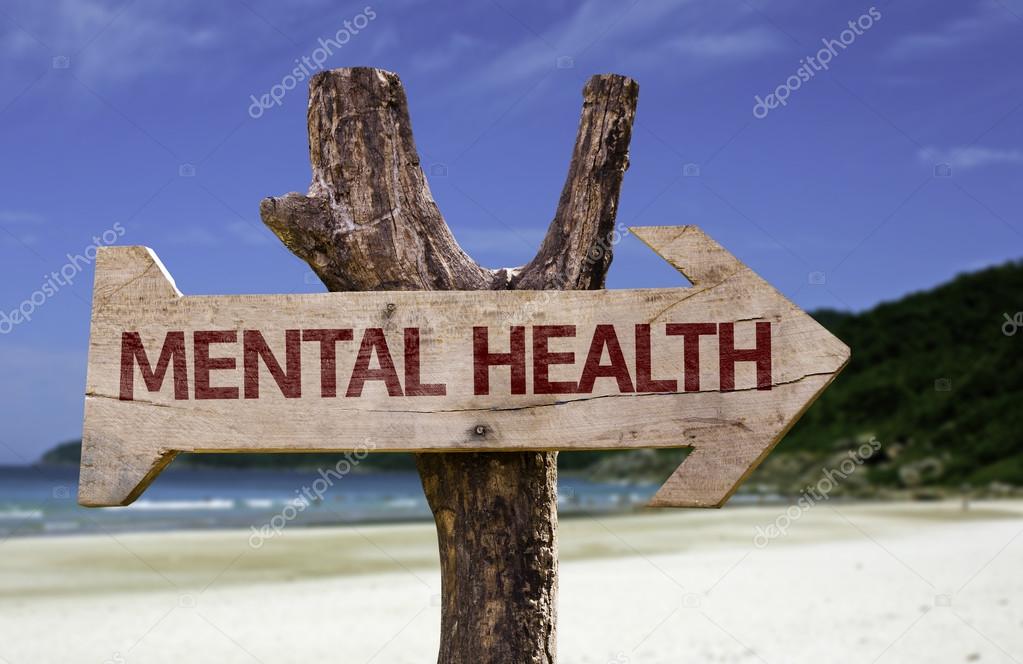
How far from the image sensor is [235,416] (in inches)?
97.2

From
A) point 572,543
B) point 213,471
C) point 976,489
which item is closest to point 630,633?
point 572,543

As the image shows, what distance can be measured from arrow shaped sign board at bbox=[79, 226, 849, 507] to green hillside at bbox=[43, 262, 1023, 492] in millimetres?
25897

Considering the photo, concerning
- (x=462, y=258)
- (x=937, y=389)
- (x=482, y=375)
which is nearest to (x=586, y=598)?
(x=462, y=258)

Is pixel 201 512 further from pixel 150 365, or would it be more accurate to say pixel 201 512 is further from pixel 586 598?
pixel 150 365

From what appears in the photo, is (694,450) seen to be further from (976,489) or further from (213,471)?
(213,471)

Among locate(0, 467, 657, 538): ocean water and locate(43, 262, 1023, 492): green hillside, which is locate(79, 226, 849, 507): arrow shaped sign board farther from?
locate(43, 262, 1023, 492): green hillside

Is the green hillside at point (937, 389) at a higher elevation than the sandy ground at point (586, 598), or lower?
higher

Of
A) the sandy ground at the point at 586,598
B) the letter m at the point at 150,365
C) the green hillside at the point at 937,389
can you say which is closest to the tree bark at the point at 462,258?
the letter m at the point at 150,365

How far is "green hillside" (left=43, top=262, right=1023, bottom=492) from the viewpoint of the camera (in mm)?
33750

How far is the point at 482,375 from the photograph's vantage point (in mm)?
2434

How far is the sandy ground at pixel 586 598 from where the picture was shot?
712 centimetres

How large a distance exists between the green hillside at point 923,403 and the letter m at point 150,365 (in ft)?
84.9

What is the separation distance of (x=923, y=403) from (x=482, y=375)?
4242 centimetres

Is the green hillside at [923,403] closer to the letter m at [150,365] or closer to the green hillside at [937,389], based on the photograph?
the green hillside at [937,389]
